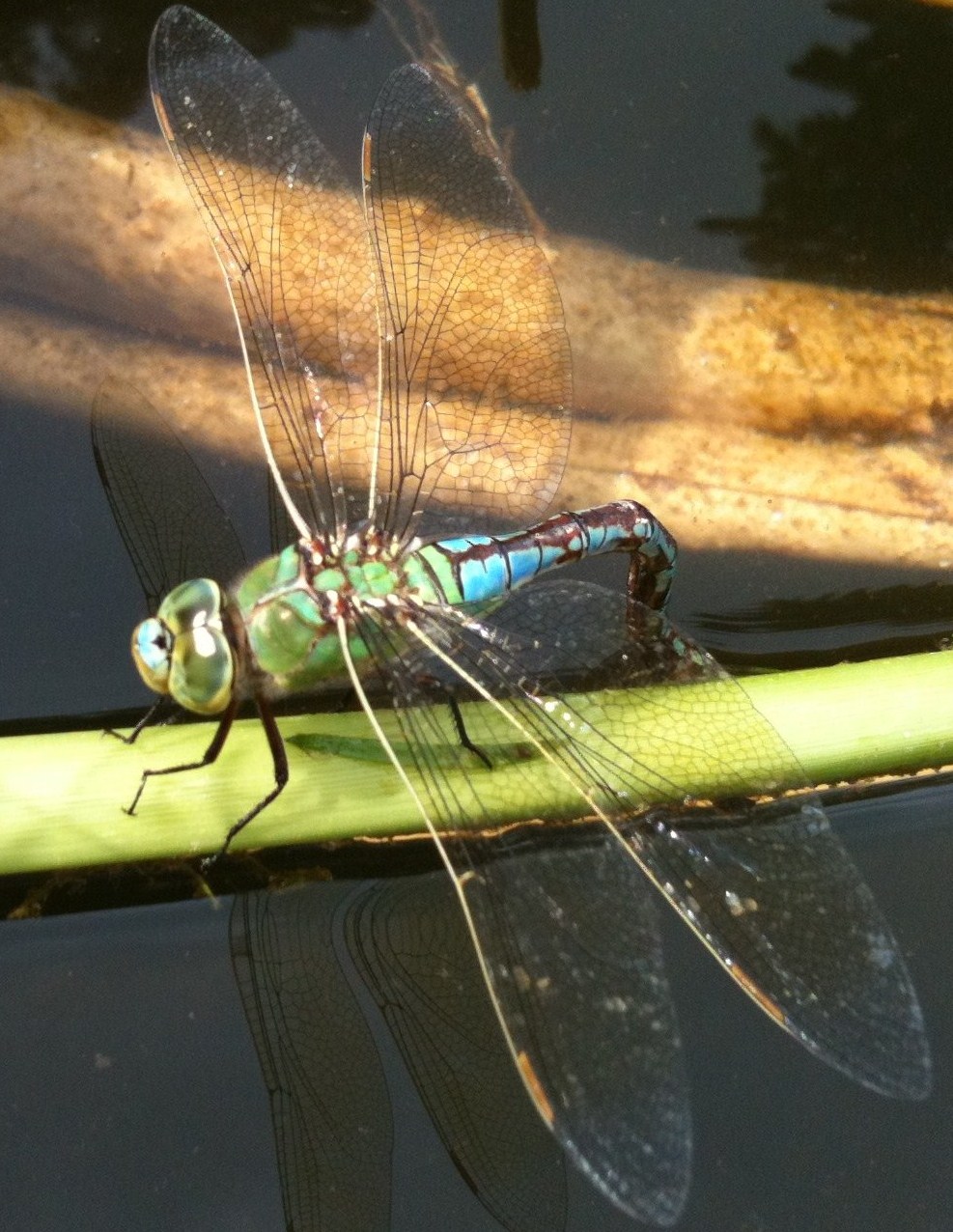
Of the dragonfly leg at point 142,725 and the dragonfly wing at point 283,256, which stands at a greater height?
the dragonfly wing at point 283,256

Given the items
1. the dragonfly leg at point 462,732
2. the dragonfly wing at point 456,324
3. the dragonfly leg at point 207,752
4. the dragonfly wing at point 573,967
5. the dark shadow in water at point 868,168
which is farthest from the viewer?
the dark shadow in water at point 868,168

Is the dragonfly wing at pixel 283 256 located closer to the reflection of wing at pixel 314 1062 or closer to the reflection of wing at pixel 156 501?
the reflection of wing at pixel 156 501

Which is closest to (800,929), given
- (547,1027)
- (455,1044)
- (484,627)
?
(547,1027)

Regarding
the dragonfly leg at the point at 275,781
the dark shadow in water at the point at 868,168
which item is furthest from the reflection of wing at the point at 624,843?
the dark shadow in water at the point at 868,168

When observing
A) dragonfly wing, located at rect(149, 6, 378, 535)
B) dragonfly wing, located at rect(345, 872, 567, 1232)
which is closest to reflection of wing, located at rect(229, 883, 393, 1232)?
dragonfly wing, located at rect(345, 872, 567, 1232)

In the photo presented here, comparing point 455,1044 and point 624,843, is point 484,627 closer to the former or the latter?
point 624,843

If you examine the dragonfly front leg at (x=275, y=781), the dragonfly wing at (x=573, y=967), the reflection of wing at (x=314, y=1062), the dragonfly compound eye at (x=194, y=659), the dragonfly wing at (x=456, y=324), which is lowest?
the reflection of wing at (x=314, y=1062)
